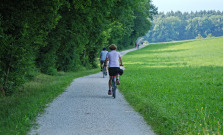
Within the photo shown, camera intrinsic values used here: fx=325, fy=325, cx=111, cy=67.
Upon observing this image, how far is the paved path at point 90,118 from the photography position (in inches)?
272

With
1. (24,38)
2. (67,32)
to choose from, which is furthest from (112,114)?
(67,32)

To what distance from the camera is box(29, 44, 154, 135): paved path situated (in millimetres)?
6905

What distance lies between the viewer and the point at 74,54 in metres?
26.9

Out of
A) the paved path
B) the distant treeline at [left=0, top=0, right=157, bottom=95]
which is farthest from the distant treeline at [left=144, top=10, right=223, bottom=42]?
the paved path

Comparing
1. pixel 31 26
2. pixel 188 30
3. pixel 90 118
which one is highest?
pixel 188 30

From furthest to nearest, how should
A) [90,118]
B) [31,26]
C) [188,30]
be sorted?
1. [188,30]
2. [31,26]
3. [90,118]

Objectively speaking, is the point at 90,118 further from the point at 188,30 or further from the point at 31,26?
the point at 188,30

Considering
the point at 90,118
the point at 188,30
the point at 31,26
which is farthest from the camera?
the point at 188,30

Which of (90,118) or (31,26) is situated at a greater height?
(31,26)

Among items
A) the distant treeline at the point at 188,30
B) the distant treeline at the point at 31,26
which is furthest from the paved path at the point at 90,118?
the distant treeline at the point at 188,30

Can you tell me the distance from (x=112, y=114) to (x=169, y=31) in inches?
7378

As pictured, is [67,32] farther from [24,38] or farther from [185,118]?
[185,118]

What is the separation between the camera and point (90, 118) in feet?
26.9

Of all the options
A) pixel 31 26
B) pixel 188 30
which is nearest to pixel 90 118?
pixel 31 26
